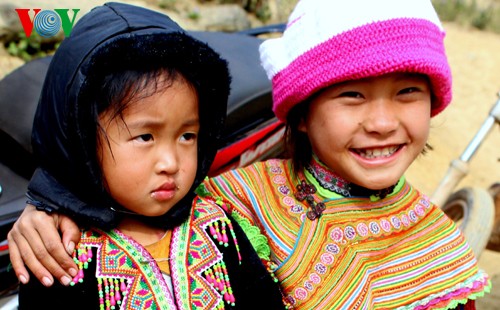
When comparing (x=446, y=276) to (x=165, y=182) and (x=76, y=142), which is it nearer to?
(x=165, y=182)

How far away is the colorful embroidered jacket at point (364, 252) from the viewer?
6.07ft

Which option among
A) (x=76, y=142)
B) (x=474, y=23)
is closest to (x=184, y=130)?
(x=76, y=142)

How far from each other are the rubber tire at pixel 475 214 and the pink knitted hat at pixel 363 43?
4.66ft

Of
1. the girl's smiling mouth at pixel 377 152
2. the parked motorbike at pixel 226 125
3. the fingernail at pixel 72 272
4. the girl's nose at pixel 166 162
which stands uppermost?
the girl's nose at pixel 166 162

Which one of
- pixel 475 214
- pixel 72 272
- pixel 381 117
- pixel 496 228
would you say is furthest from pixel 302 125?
pixel 496 228

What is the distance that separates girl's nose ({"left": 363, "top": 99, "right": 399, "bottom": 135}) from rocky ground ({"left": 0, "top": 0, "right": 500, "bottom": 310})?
7.75 feet

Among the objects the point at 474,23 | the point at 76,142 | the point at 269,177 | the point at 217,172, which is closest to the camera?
the point at 76,142

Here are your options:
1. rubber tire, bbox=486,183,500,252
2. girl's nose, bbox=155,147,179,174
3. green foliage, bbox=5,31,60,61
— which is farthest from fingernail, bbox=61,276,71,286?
green foliage, bbox=5,31,60,61

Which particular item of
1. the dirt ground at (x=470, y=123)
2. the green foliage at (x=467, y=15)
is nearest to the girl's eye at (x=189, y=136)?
the dirt ground at (x=470, y=123)

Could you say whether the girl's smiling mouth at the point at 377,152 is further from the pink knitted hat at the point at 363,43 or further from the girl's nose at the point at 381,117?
the pink knitted hat at the point at 363,43

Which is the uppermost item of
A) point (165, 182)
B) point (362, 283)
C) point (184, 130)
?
point (184, 130)

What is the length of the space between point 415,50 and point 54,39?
174 inches

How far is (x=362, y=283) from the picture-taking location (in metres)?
1.86

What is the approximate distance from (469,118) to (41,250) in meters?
6.69
